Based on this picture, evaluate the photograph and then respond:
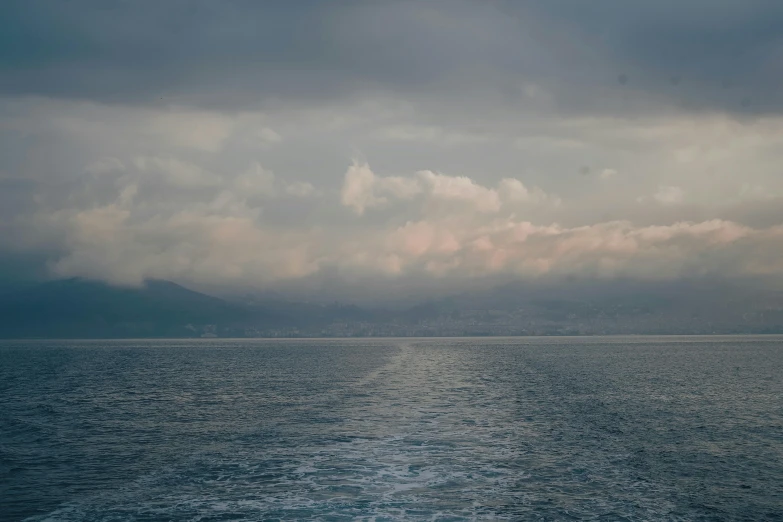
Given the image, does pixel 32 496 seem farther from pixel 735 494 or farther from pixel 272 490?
pixel 735 494

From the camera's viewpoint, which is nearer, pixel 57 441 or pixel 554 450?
pixel 554 450

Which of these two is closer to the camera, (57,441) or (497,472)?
(497,472)

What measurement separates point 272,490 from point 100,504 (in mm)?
9499

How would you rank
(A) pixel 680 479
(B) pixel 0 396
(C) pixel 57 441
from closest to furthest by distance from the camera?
(A) pixel 680 479 → (C) pixel 57 441 → (B) pixel 0 396

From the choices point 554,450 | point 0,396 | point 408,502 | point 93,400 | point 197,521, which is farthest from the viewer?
point 0,396

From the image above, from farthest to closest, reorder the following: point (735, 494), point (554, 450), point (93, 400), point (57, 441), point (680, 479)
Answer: point (93, 400) < point (57, 441) < point (554, 450) < point (680, 479) < point (735, 494)

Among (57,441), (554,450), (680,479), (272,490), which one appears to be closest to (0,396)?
(57,441)

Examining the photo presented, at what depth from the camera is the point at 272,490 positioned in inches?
1554

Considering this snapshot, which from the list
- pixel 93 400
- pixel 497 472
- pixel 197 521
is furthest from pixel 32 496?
pixel 93 400

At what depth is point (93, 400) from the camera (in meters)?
91.8

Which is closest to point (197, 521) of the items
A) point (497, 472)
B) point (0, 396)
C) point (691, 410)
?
point (497, 472)

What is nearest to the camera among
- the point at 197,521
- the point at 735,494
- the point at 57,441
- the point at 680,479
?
the point at 197,521

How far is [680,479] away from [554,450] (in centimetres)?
1100

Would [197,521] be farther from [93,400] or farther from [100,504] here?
[93,400]
